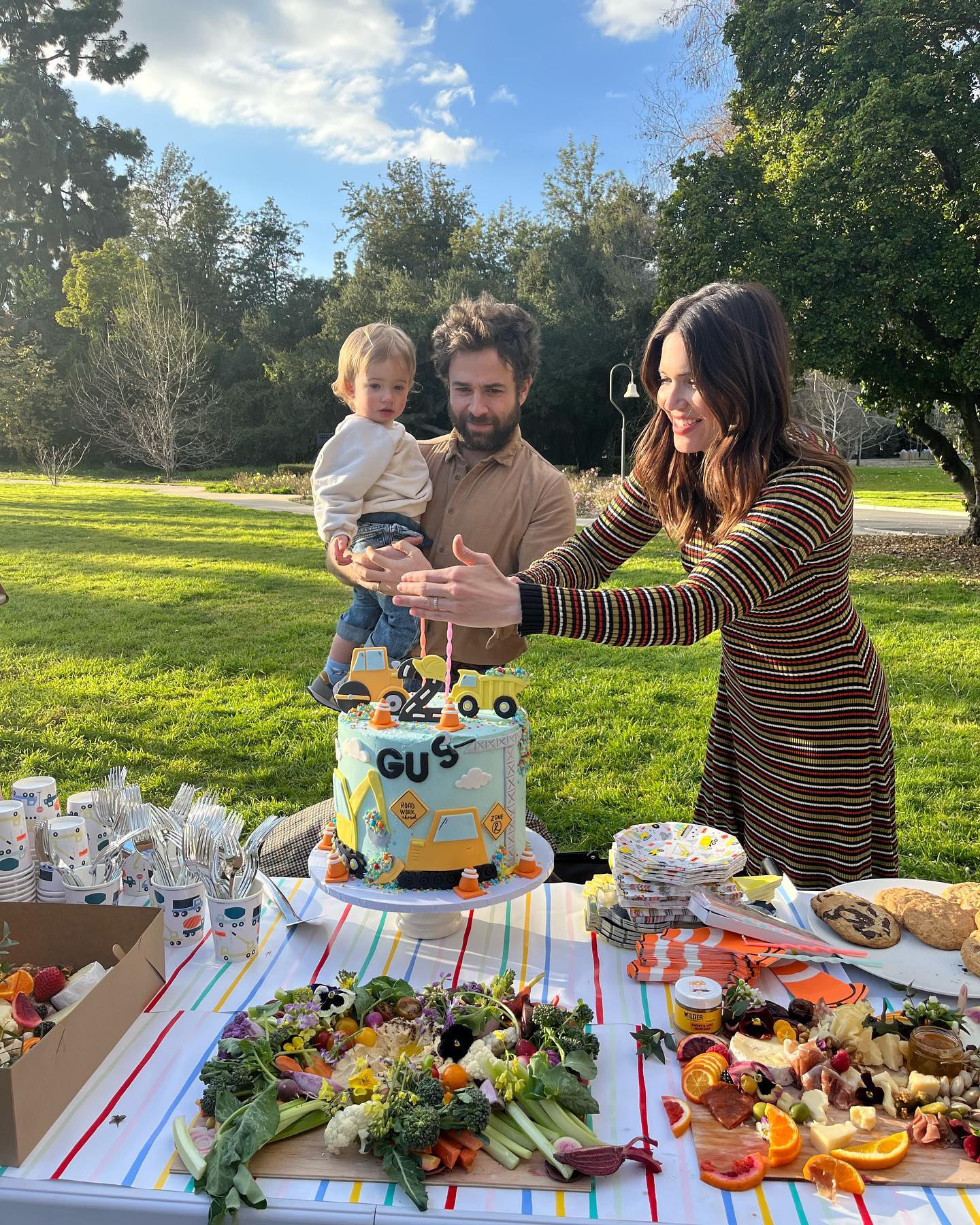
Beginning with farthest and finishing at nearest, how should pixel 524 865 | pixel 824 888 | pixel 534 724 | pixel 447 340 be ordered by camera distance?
pixel 534 724 → pixel 447 340 → pixel 824 888 → pixel 524 865

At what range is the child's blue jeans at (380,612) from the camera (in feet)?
10.4

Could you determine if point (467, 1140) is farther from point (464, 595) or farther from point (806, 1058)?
point (464, 595)

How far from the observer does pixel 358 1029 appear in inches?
60.2

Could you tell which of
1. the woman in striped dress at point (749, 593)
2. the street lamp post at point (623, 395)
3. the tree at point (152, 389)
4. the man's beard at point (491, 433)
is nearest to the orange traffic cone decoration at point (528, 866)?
the woman in striped dress at point (749, 593)

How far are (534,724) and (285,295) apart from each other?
36.6 m

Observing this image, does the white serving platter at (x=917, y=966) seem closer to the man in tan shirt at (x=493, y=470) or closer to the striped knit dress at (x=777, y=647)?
the striped knit dress at (x=777, y=647)

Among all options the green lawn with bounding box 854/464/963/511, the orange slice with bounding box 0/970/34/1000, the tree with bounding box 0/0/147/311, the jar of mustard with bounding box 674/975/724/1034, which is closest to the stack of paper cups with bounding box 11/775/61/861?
the orange slice with bounding box 0/970/34/1000

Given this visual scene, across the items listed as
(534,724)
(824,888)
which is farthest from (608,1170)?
(534,724)

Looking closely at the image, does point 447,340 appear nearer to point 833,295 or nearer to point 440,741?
point 440,741

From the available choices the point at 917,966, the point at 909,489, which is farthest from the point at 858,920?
the point at 909,489

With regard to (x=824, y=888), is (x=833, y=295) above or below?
above

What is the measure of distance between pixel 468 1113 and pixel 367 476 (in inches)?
92.0

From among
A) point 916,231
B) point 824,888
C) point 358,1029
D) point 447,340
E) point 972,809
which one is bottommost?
point 972,809

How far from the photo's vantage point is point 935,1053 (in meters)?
1.41
